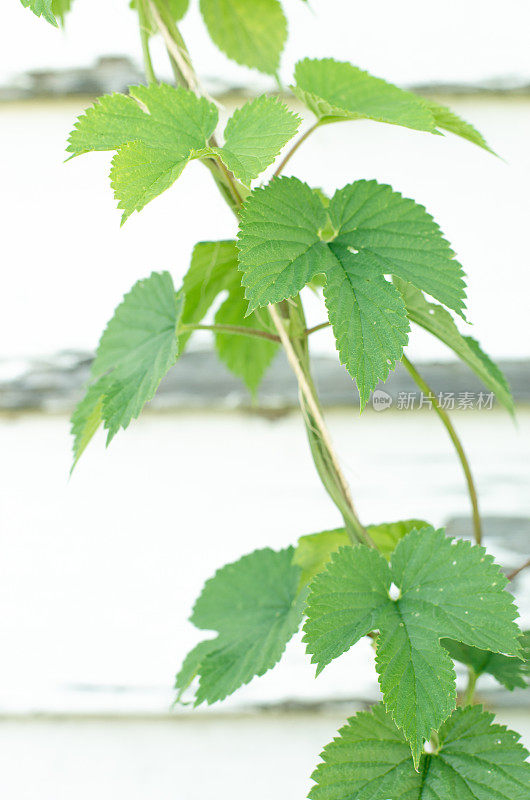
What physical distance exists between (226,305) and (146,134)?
21cm

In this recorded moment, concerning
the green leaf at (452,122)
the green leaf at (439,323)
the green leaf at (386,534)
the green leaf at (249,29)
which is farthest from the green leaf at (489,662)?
the green leaf at (249,29)

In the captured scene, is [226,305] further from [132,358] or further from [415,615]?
→ [415,615]

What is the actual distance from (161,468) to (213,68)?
412mm

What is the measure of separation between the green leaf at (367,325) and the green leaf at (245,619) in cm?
17

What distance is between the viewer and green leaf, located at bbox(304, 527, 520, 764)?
11.6 inches

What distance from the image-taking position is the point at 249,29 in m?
0.46

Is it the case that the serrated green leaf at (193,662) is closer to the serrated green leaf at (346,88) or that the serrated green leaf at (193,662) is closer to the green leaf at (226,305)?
the green leaf at (226,305)

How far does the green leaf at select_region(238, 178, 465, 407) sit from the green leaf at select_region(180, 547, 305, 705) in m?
0.18

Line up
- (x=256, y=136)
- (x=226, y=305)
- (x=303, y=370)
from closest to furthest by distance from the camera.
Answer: (x=256, y=136)
(x=303, y=370)
(x=226, y=305)

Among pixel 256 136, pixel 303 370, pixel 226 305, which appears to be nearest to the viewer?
pixel 256 136

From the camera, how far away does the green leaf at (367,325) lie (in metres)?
0.29

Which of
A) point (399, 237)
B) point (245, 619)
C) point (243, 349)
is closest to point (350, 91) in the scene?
point (399, 237)

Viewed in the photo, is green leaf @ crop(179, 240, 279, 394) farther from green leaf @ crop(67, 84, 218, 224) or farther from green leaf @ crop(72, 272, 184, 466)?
green leaf @ crop(67, 84, 218, 224)

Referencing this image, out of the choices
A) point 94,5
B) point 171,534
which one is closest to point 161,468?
point 171,534
